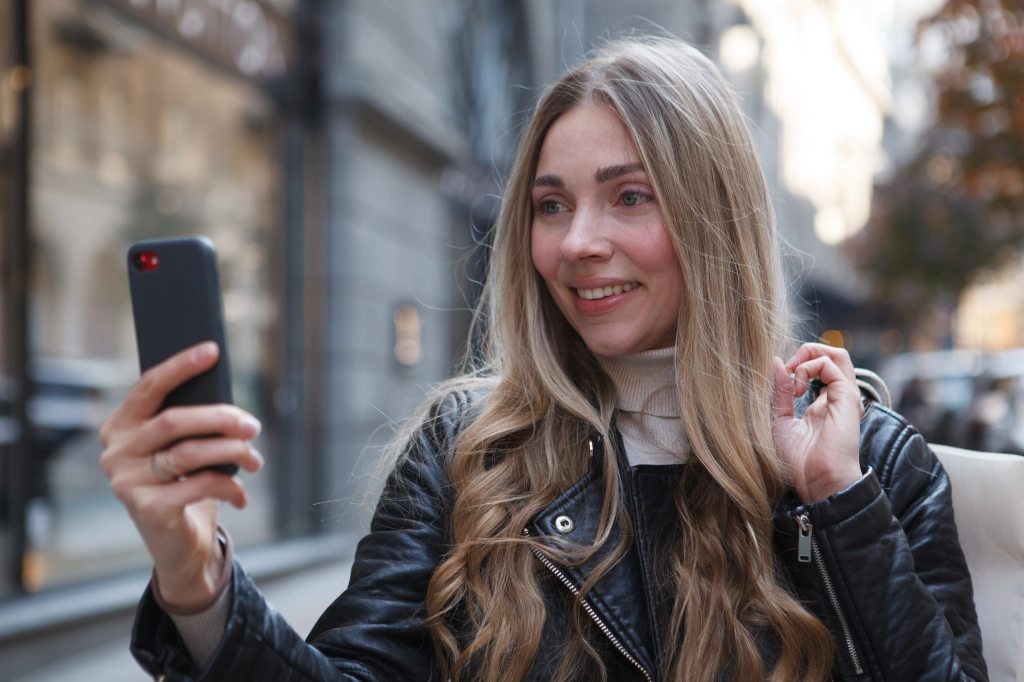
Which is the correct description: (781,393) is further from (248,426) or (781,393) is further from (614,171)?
(248,426)

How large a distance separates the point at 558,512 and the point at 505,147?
40.4 feet

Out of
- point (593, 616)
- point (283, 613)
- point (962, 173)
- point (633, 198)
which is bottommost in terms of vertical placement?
point (283, 613)

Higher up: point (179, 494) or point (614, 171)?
point (614, 171)

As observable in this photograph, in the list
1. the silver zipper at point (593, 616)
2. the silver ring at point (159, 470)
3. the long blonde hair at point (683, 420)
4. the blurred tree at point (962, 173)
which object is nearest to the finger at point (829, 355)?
the long blonde hair at point (683, 420)

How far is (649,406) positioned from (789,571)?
1.75ft

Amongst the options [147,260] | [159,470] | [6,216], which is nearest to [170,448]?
[159,470]

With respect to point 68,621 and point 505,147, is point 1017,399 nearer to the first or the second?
point 505,147

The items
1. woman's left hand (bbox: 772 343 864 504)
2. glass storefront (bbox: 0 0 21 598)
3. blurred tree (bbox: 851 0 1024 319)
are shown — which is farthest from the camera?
blurred tree (bbox: 851 0 1024 319)

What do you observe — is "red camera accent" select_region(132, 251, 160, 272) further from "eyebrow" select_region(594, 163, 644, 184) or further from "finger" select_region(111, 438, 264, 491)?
"eyebrow" select_region(594, 163, 644, 184)

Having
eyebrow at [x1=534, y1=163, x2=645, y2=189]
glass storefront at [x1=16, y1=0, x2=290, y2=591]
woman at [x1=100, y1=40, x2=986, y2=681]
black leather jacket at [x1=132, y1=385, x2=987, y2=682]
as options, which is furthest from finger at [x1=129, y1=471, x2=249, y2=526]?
glass storefront at [x1=16, y1=0, x2=290, y2=591]

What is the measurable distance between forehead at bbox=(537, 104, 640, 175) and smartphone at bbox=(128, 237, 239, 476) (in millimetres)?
1181

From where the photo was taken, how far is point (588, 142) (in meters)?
2.37

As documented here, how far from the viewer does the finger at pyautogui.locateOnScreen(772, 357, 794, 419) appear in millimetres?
2328

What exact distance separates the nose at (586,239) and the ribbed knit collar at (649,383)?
0.31 meters
